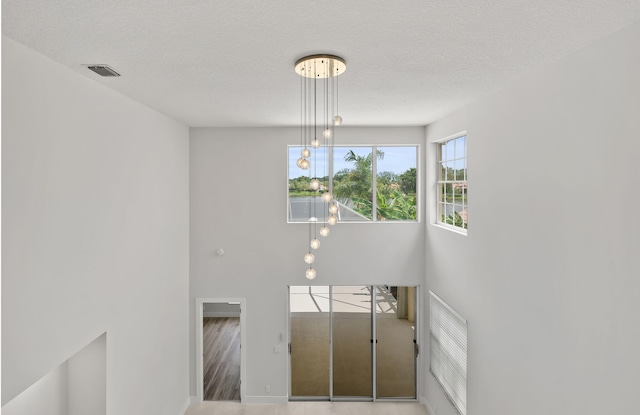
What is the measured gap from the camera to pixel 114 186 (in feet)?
14.0

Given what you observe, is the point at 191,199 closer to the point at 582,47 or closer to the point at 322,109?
the point at 322,109

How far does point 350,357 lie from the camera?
6977mm

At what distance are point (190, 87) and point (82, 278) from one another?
80.3 inches

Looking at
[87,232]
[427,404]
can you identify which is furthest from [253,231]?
[427,404]

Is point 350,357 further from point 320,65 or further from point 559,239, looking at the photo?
point 320,65

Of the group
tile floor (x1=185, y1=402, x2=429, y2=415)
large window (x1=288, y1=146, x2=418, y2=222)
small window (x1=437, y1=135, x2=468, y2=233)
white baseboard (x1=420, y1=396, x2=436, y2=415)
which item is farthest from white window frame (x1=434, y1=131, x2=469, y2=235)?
tile floor (x1=185, y1=402, x2=429, y2=415)

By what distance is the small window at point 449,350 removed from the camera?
5145 mm

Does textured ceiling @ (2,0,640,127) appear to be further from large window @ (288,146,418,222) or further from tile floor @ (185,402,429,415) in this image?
tile floor @ (185,402,429,415)

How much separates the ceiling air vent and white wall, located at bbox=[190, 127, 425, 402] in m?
3.08

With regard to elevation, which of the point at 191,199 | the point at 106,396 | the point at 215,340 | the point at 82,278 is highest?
the point at 191,199

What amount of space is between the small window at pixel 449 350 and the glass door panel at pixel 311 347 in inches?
68.2

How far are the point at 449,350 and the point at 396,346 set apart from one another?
1.47m

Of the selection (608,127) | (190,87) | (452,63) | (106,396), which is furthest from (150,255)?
(608,127)

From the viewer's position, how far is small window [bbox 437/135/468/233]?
17.9 ft
